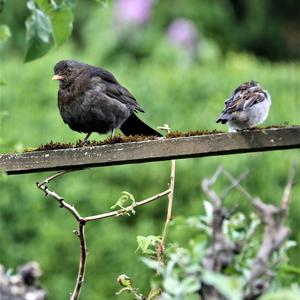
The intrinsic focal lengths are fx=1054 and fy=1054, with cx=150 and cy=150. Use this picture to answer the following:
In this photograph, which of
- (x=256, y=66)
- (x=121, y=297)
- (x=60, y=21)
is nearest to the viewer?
(x=60, y=21)

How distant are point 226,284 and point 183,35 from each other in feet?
29.4

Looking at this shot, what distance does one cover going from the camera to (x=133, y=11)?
11141 mm

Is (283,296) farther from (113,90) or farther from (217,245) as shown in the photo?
(113,90)

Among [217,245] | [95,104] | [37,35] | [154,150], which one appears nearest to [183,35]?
[95,104]

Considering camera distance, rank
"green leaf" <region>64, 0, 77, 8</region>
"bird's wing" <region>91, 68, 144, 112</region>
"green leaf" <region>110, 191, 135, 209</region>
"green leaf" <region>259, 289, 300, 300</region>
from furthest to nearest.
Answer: "bird's wing" <region>91, 68, 144, 112</region>, "green leaf" <region>64, 0, 77, 8</region>, "green leaf" <region>110, 191, 135, 209</region>, "green leaf" <region>259, 289, 300, 300</region>

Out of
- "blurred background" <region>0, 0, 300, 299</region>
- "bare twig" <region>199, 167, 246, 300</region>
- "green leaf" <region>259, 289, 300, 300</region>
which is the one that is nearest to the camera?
"green leaf" <region>259, 289, 300, 300</region>

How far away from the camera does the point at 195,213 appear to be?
23.0ft

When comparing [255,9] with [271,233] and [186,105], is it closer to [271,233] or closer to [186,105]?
[186,105]

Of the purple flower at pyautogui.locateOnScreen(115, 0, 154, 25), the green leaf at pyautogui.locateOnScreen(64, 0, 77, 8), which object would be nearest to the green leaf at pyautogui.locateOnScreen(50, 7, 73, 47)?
the green leaf at pyautogui.locateOnScreen(64, 0, 77, 8)

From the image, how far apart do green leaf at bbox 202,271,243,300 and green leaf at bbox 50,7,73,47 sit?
5.88 feet

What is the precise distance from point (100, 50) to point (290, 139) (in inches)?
313

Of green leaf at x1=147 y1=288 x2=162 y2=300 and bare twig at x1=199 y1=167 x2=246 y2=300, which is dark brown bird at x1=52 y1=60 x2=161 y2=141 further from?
bare twig at x1=199 y1=167 x2=246 y2=300

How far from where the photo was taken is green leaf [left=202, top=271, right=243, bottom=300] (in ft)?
A: 6.33

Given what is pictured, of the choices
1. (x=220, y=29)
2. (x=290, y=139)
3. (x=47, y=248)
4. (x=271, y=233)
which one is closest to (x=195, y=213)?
(x=47, y=248)
